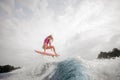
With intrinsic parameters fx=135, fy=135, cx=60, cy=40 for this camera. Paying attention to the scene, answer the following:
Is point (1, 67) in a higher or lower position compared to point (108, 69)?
higher

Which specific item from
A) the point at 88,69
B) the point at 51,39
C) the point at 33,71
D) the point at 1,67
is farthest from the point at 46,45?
the point at 1,67

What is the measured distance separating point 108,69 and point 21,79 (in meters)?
6.03

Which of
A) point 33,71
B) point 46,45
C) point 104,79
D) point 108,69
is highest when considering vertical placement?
point 46,45

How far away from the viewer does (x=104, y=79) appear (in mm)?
6129

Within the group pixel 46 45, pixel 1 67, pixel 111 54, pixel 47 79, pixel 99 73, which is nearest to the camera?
pixel 99 73

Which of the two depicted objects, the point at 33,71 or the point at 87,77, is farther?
the point at 33,71

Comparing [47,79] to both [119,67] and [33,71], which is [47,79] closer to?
[33,71]

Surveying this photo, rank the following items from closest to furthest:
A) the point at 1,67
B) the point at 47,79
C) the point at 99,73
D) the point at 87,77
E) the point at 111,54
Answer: the point at 87,77 → the point at 99,73 → the point at 47,79 → the point at 1,67 → the point at 111,54

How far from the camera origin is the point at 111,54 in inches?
2039

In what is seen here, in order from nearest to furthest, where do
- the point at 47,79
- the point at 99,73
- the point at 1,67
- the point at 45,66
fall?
the point at 99,73 → the point at 47,79 → the point at 45,66 → the point at 1,67

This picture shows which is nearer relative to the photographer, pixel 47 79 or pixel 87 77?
pixel 87 77

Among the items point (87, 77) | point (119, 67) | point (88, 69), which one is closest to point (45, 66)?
point (88, 69)

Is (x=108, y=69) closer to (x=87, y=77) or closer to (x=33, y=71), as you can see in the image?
(x=87, y=77)

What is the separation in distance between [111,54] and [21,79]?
4785 centimetres
